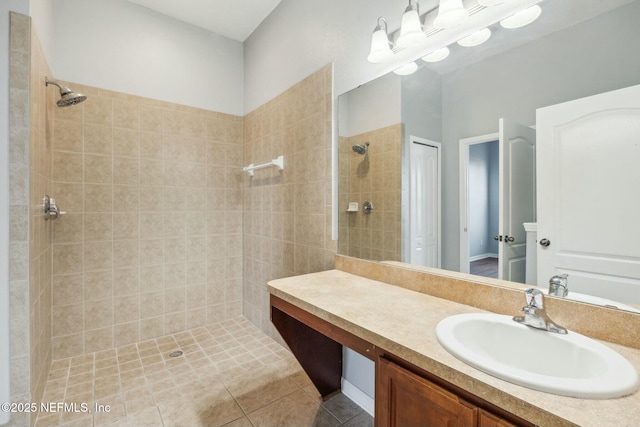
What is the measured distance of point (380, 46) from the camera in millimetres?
1427

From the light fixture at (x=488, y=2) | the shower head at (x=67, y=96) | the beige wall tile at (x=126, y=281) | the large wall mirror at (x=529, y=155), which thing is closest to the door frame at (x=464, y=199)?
the large wall mirror at (x=529, y=155)

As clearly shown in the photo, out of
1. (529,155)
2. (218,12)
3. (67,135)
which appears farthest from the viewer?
(218,12)

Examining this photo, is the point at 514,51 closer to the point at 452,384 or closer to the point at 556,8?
the point at 556,8

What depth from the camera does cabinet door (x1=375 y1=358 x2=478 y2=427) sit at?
694 mm

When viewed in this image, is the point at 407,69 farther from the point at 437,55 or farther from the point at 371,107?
the point at 371,107

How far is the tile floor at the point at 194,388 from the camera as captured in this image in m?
1.54

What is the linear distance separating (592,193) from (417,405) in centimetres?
84

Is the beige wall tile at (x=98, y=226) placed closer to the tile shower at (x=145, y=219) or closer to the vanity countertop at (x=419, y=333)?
the tile shower at (x=145, y=219)

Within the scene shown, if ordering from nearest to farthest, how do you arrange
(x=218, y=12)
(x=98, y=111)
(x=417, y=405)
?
1. (x=417, y=405)
2. (x=98, y=111)
3. (x=218, y=12)

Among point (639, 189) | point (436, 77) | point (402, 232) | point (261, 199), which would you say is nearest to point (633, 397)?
point (639, 189)

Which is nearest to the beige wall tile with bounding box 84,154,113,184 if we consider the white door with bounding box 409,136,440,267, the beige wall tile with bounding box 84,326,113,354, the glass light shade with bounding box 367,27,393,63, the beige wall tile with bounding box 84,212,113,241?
the beige wall tile with bounding box 84,212,113,241

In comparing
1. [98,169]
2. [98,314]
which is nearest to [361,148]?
[98,169]

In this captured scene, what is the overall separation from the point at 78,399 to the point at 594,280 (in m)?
2.56

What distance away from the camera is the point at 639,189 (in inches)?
32.5
